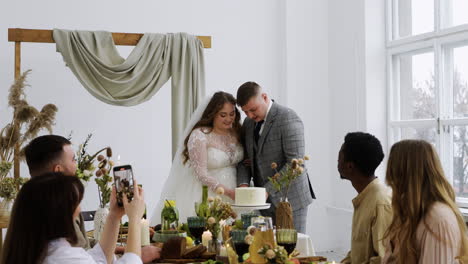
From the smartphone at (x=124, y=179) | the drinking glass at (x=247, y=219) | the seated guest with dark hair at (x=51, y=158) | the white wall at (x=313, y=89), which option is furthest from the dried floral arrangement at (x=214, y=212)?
the white wall at (x=313, y=89)

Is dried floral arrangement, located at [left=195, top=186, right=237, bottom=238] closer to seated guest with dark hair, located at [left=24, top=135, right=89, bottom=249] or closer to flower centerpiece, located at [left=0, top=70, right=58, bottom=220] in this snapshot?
seated guest with dark hair, located at [left=24, top=135, right=89, bottom=249]

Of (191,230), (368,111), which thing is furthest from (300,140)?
(368,111)

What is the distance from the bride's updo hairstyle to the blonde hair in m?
2.44

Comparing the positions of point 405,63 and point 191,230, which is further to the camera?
point 405,63

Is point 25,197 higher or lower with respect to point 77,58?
lower

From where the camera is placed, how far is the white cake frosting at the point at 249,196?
3.56 meters

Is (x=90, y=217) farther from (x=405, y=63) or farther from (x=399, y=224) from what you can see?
(x=405, y=63)

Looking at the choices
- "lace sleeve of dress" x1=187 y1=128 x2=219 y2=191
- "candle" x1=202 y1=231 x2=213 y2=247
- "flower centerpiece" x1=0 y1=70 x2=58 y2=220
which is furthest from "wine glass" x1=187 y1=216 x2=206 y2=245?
"flower centerpiece" x1=0 y1=70 x2=58 y2=220

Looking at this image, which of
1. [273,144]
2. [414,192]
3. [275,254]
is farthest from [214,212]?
[273,144]

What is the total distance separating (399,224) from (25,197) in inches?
51.4

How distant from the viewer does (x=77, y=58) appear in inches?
209

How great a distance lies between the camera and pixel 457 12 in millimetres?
5434

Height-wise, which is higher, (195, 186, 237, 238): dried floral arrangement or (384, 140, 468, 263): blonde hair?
(384, 140, 468, 263): blonde hair

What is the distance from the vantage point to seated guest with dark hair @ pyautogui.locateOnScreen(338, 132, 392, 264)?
100 inches
